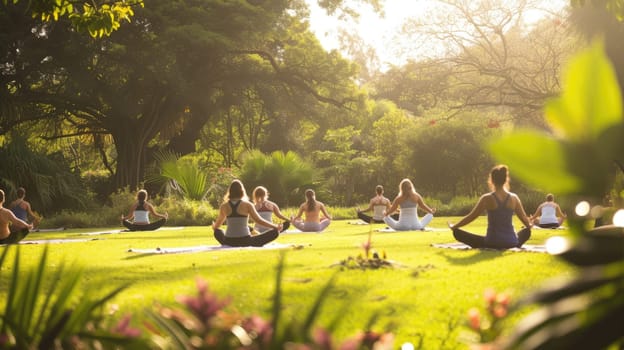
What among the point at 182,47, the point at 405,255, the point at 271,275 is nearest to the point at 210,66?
the point at 182,47

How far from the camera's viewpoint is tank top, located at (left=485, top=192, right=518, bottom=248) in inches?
457

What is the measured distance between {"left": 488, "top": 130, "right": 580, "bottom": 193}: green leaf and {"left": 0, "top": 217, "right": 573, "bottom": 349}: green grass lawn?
1.84m

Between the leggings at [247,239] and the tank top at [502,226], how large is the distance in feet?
14.0

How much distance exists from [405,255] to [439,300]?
4.60m

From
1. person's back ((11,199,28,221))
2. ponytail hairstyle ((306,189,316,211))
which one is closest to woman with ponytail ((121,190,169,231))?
person's back ((11,199,28,221))

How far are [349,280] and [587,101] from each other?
708 cm

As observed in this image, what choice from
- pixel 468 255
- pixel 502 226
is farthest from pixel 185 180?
pixel 468 255

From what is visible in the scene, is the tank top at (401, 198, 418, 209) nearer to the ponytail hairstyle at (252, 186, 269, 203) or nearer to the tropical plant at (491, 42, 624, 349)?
the ponytail hairstyle at (252, 186, 269, 203)

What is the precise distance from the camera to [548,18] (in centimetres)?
2595

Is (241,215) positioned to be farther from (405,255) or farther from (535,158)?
(535,158)

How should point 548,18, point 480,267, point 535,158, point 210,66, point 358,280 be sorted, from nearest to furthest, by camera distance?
point 535,158, point 358,280, point 480,267, point 548,18, point 210,66

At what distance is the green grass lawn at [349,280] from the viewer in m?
5.76

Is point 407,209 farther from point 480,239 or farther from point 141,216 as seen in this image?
point 141,216

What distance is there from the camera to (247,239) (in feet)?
44.4
